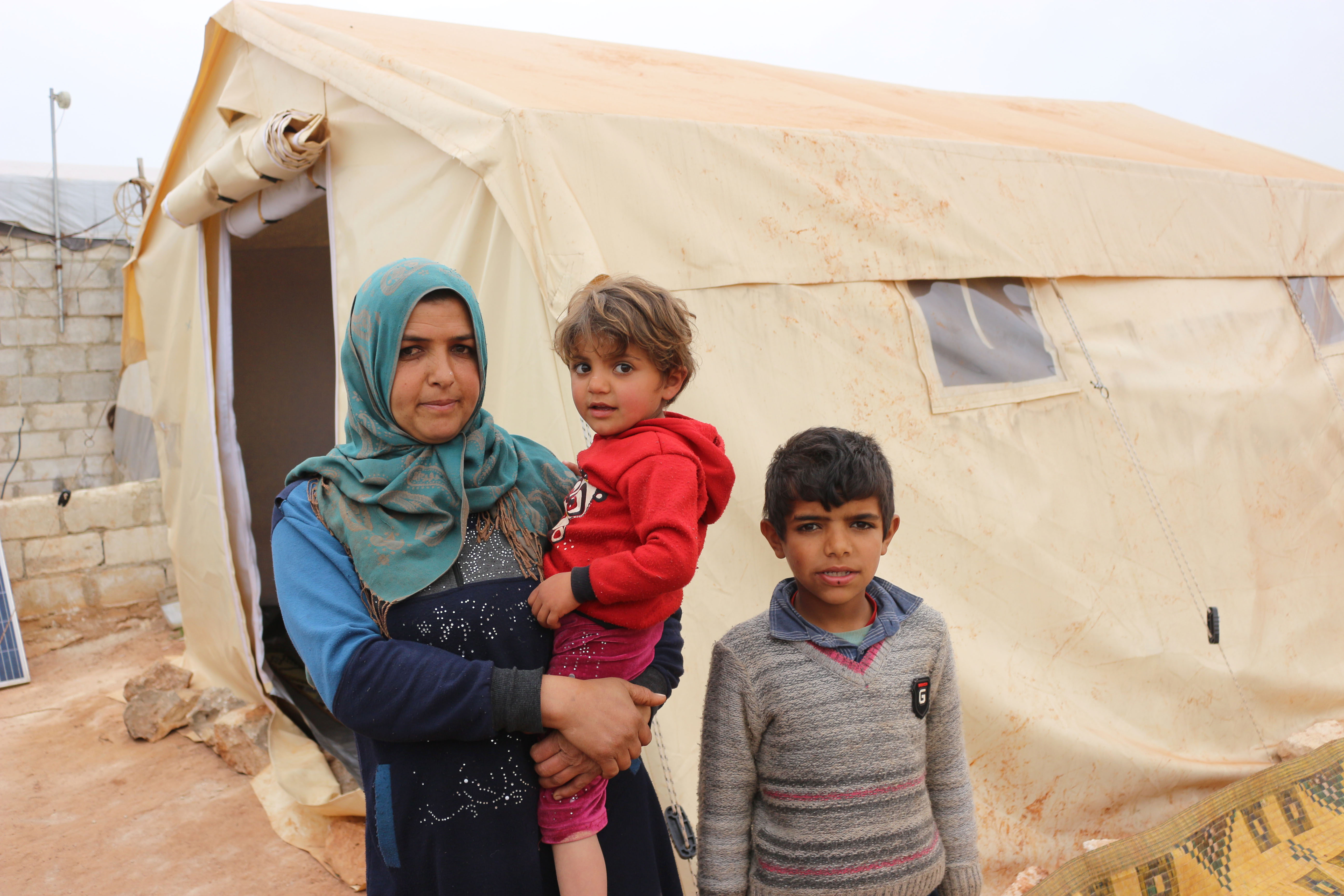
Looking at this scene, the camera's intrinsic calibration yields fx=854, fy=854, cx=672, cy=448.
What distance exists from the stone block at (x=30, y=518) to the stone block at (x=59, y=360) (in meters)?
2.96

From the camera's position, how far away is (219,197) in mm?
3145

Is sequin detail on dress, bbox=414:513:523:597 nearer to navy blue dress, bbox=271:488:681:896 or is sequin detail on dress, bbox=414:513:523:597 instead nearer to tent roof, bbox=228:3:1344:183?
navy blue dress, bbox=271:488:681:896

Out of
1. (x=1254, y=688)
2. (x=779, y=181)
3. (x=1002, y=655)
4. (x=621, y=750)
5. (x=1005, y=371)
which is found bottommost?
(x=1254, y=688)

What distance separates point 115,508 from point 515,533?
569 cm

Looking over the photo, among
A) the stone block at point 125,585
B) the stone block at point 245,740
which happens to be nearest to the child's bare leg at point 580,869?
the stone block at point 245,740

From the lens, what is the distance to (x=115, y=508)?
5766mm

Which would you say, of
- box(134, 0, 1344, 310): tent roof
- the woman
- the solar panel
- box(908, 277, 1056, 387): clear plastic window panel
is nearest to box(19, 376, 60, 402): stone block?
the solar panel

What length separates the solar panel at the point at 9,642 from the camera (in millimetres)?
5086

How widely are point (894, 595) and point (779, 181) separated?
4.59ft

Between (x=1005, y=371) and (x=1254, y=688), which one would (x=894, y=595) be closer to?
(x=1005, y=371)

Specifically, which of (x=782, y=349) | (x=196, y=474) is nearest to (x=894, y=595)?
(x=782, y=349)

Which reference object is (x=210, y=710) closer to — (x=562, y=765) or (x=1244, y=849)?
(x=562, y=765)

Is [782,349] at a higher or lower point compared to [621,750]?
higher

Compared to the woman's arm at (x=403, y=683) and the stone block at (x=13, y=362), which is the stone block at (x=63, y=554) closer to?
the stone block at (x=13, y=362)
